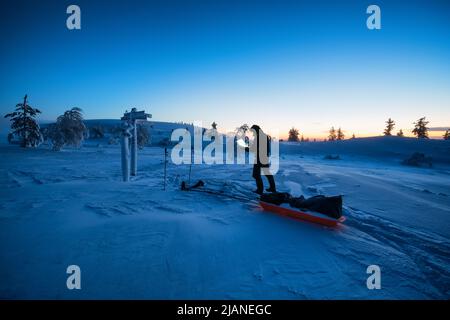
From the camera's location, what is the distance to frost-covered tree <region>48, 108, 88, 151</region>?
933 inches

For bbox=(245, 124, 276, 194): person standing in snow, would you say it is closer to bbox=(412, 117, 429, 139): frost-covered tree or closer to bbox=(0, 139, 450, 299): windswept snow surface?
bbox=(0, 139, 450, 299): windswept snow surface

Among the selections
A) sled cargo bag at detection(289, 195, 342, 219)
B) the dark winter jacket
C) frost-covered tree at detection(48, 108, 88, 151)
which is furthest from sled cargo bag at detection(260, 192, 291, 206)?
frost-covered tree at detection(48, 108, 88, 151)

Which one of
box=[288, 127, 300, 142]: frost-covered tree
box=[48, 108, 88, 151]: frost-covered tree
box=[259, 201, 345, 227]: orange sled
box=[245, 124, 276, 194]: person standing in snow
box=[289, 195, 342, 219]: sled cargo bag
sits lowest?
box=[259, 201, 345, 227]: orange sled

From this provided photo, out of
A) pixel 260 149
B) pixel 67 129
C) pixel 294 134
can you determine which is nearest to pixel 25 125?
pixel 67 129

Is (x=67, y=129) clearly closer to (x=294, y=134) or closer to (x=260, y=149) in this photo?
(x=260, y=149)

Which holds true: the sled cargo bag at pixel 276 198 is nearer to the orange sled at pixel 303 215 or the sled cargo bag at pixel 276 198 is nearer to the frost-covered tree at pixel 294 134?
the orange sled at pixel 303 215

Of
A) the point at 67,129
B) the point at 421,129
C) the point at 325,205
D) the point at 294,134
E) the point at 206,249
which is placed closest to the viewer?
the point at 206,249

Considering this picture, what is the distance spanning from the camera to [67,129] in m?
24.0

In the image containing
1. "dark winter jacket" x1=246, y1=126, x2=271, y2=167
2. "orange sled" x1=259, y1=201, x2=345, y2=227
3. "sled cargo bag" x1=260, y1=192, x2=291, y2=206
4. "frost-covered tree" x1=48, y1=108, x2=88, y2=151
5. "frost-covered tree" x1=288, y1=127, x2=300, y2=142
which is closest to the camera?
"orange sled" x1=259, y1=201, x2=345, y2=227

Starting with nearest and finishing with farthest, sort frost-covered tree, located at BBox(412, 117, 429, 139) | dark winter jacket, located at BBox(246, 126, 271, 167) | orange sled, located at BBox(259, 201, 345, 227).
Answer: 1. orange sled, located at BBox(259, 201, 345, 227)
2. dark winter jacket, located at BBox(246, 126, 271, 167)
3. frost-covered tree, located at BBox(412, 117, 429, 139)

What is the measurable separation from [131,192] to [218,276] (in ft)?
18.9

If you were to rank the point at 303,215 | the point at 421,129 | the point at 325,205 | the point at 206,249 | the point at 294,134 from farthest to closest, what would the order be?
the point at 294,134 → the point at 421,129 → the point at 303,215 → the point at 325,205 → the point at 206,249
